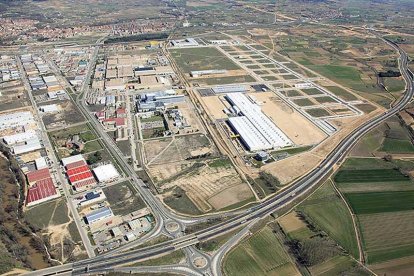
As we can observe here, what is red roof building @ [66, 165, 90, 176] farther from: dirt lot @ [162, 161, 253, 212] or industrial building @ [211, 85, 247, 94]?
industrial building @ [211, 85, 247, 94]

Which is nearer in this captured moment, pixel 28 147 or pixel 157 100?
pixel 28 147

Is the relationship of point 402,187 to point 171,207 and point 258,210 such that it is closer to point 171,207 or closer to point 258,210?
point 258,210

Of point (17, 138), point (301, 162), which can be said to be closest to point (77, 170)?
point (17, 138)

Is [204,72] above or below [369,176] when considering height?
above

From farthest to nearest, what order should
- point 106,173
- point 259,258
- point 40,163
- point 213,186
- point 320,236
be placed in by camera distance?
point 40,163 → point 106,173 → point 213,186 → point 320,236 → point 259,258

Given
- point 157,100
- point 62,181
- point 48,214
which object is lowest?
point 48,214

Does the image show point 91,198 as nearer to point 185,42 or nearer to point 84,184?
point 84,184

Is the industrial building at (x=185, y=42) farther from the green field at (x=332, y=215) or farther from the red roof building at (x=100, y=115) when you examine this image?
Result: the green field at (x=332, y=215)

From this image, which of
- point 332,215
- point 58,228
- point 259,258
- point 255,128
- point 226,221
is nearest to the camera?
point 259,258
